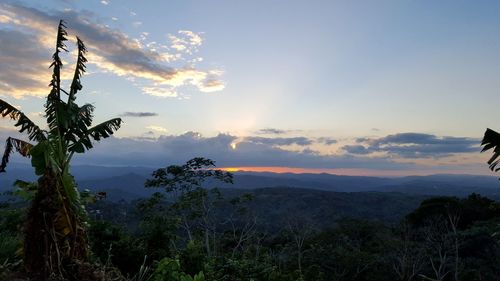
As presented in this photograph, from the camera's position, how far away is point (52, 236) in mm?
5789

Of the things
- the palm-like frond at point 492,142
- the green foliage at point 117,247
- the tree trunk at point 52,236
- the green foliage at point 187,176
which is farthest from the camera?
the green foliage at point 187,176

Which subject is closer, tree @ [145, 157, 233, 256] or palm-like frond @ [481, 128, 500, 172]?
palm-like frond @ [481, 128, 500, 172]

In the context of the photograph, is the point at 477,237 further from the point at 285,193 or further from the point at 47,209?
the point at 285,193

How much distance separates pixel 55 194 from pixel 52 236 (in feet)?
2.03

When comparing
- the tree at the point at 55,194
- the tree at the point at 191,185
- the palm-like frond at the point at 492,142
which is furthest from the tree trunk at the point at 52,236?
the tree at the point at 191,185

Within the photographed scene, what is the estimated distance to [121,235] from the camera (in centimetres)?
1443

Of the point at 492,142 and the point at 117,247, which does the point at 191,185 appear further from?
the point at 492,142

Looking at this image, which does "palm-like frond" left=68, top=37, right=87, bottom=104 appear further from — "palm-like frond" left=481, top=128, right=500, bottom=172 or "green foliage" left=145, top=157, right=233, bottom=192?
"green foliage" left=145, top=157, right=233, bottom=192

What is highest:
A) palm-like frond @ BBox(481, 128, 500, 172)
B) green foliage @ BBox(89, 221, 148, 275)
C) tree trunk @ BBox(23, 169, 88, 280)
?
palm-like frond @ BBox(481, 128, 500, 172)

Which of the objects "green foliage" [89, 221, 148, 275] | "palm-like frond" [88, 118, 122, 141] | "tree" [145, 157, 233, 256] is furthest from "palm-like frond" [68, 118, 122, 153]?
"tree" [145, 157, 233, 256]

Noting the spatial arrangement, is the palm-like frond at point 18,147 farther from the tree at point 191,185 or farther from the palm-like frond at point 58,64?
the tree at point 191,185

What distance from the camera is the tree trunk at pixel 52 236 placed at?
18.5 feet

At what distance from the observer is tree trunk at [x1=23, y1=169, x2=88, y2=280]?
5.65m

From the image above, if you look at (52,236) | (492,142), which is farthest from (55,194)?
(492,142)
